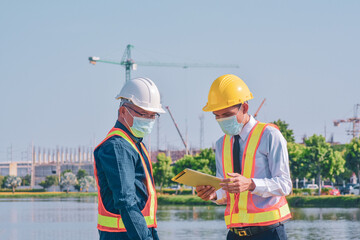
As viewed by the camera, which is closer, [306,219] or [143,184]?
[143,184]

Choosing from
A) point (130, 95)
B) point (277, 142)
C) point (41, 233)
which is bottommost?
point (41, 233)

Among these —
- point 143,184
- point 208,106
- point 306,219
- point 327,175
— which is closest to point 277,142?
point 208,106

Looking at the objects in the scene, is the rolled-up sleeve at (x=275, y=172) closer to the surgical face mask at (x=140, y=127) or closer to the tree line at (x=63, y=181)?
the surgical face mask at (x=140, y=127)

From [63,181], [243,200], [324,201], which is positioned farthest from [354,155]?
[63,181]

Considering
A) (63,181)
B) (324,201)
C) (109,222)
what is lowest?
(324,201)

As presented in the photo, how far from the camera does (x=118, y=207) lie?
4.97m

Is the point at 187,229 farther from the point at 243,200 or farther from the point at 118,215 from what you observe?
the point at 118,215

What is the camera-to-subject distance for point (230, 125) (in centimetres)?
568

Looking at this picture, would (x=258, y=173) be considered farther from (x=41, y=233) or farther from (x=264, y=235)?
(x=41, y=233)

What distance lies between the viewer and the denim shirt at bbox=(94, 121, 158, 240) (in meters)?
4.95

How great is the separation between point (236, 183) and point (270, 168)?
39 cm

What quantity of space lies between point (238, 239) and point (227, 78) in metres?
1.31

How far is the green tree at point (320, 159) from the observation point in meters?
59.8

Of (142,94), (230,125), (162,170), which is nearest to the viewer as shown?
(142,94)
